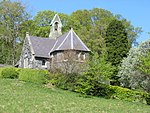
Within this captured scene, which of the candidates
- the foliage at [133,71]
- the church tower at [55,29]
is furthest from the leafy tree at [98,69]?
the church tower at [55,29]

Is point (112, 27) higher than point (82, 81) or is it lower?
higher

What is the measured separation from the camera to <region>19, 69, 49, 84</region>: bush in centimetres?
3050

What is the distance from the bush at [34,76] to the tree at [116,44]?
1694 cm

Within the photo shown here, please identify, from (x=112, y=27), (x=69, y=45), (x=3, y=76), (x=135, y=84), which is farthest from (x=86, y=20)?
(x=3, y=76)

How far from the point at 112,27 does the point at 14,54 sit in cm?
2082

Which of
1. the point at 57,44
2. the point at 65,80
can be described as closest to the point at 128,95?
the point at 65,80

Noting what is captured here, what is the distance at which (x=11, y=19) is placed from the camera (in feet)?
186

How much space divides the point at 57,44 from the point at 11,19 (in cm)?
1747

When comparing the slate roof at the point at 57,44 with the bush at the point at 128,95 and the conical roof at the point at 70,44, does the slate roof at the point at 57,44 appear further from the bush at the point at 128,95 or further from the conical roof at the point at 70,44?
the bush at the point at 128,95

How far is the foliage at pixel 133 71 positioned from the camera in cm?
3666

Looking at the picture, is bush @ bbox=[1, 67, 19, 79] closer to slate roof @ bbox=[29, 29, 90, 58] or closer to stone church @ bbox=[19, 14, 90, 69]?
stone church @ bbox=[19, 14, 90, 69]

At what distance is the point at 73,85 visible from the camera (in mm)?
28984

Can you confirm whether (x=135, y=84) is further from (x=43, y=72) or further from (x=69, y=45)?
(x=43, y=72)

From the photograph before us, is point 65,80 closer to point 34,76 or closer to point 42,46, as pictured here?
point 34,76
